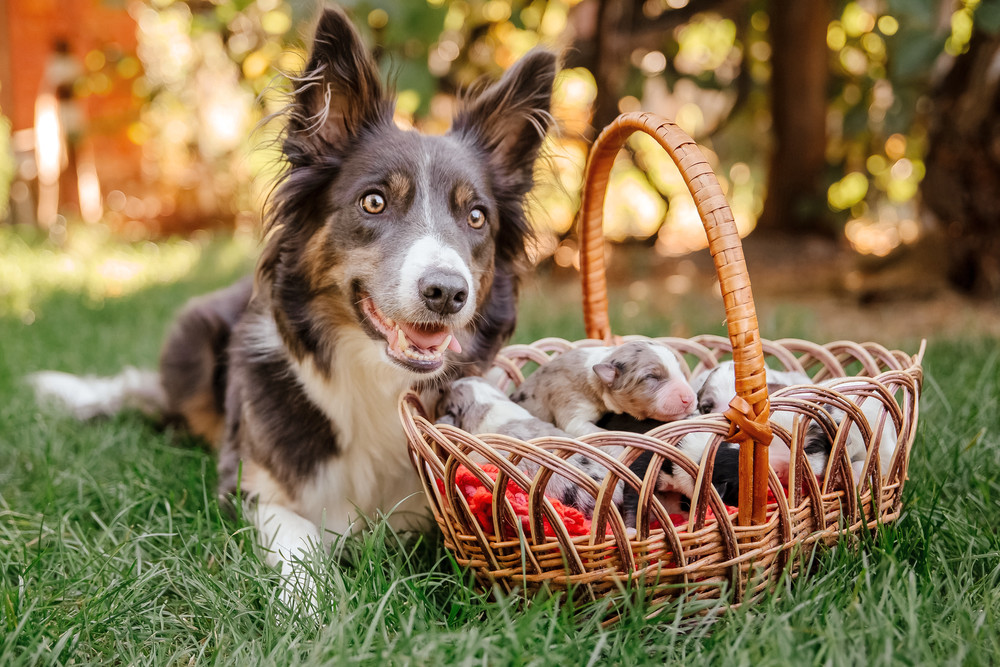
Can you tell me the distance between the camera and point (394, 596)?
185 centimetres

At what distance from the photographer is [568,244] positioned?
7.07 meters

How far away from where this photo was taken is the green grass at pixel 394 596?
1.66 m

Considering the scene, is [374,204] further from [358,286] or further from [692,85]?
[692,85]

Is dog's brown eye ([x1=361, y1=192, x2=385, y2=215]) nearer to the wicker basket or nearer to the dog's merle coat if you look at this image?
the dog's merle coat

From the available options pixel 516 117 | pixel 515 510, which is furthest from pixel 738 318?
pixel 516 117

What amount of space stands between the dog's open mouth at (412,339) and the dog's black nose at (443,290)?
0.11m

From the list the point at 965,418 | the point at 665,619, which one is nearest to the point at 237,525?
the point at 665,619

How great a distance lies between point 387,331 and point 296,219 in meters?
0.50

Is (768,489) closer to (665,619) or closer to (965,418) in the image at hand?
(665,619)

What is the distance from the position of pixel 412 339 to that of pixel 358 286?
0.22 metres

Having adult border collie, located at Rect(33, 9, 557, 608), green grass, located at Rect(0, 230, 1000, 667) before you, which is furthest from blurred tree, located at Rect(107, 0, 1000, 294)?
green grass, located at Rect(0, 230, 1000, 667)

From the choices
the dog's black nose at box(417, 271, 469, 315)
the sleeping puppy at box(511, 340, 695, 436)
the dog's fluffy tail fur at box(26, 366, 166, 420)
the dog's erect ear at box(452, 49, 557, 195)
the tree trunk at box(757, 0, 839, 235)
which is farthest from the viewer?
the tree trunk at box(757, 0, 839, 235)

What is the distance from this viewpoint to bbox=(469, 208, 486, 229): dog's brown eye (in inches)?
95.4

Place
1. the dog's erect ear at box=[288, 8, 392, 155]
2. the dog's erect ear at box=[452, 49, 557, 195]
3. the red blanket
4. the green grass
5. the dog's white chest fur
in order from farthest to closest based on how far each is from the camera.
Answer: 1. the dog's erect ear at box=[452, 49, 557, 195]
2. the dog's white chest fur
3. the dog's erect ear at box=[288, 8, 392, 155]
4. the red blanket
5. the green grass
